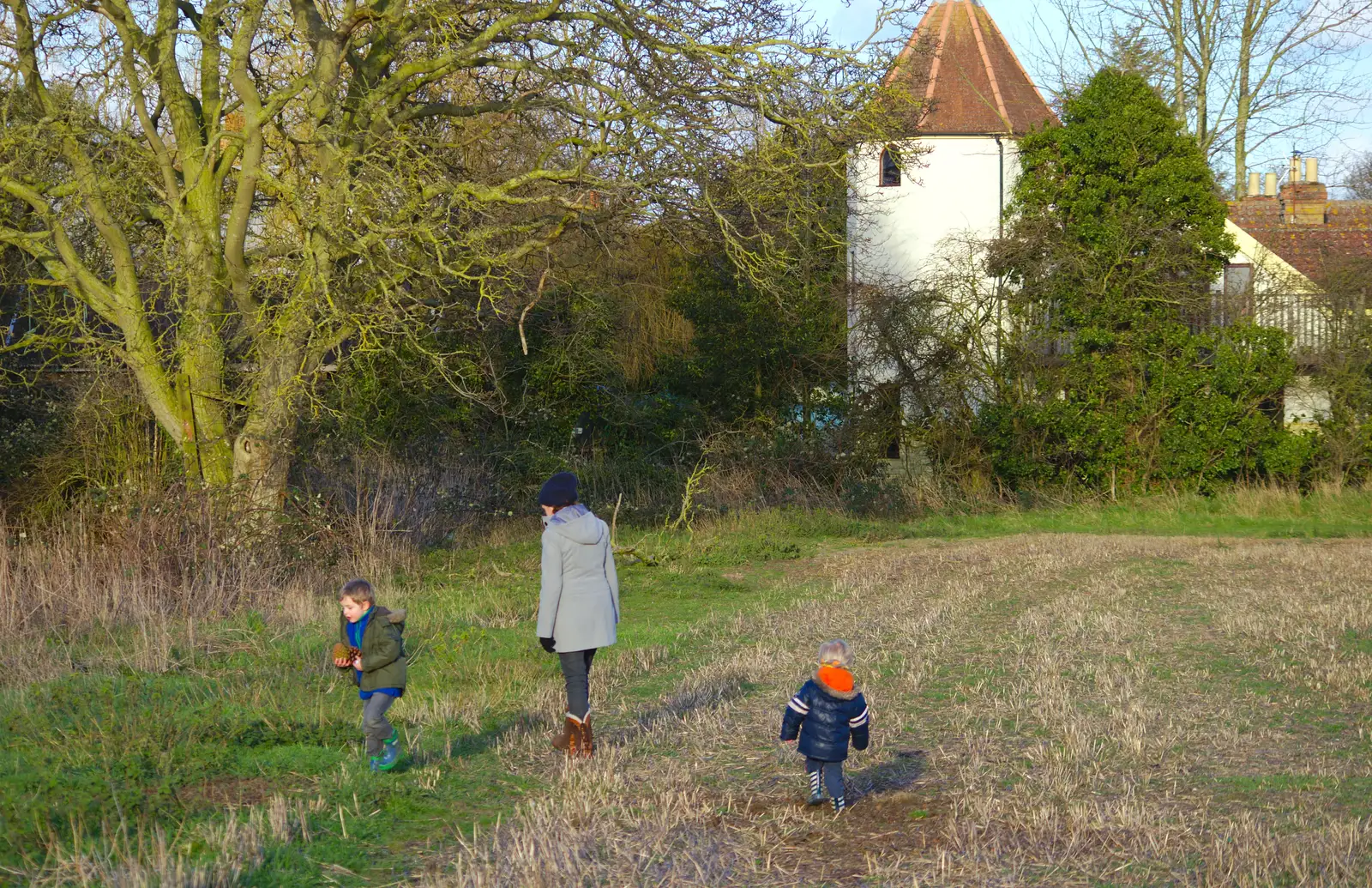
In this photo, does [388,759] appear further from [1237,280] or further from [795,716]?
[1237,280]

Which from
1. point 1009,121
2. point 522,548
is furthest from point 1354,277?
point 522,548

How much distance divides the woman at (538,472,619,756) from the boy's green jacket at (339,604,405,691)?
820mm

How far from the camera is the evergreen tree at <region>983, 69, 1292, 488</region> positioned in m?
24.2

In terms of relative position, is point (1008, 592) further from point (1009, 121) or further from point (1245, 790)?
point (1009, 121)

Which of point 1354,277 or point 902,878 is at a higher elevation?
point 1354,277

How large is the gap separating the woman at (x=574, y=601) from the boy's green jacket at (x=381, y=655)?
32.3 inches

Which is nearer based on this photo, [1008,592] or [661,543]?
[1008,592]

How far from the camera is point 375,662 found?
21.6 ft

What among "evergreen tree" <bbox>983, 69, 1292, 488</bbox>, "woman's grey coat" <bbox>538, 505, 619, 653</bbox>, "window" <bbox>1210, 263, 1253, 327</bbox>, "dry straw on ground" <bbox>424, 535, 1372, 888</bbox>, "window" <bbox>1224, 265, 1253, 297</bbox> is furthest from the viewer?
"window" <bbox>1224, 265, 1253, 297</bbox>

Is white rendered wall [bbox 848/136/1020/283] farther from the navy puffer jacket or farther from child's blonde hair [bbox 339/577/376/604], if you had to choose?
the navy puffer jacket

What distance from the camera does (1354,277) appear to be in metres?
24.3

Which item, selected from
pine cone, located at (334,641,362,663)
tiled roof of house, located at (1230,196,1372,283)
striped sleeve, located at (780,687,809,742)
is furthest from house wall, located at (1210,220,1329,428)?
pine cone, located at (334,641,362,663)

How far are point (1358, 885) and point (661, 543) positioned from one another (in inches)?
546

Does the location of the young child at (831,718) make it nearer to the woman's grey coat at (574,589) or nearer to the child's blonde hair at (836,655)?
the child's blonde hair at (836,655)
